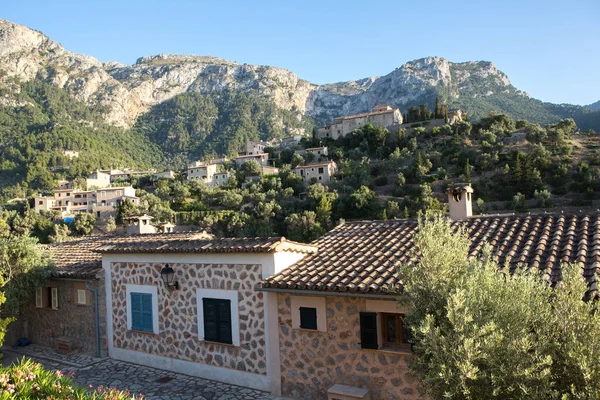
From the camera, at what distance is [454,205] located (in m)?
10.6

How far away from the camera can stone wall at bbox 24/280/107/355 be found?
12.2 metres

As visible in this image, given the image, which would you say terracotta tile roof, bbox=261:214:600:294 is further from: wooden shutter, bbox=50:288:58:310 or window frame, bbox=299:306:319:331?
wooden shutter, bbox=50:288:58:310

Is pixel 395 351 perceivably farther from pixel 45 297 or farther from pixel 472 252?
pixel 45 297

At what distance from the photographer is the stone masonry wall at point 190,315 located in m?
9.18

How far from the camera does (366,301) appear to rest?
306 inches

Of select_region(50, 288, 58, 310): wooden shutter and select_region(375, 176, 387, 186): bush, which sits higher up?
select_region(375, 176, 387, 186): bush

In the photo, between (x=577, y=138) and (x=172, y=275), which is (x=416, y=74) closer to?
(x=577, y=138)

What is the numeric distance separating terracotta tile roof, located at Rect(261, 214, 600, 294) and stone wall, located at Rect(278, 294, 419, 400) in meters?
0.50

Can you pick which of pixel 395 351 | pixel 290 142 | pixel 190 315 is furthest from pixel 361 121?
pixel 395 351

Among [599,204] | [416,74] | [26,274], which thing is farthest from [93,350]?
[416,74]

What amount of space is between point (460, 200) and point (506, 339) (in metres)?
6.53

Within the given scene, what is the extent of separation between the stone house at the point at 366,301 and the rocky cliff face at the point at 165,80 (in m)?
151

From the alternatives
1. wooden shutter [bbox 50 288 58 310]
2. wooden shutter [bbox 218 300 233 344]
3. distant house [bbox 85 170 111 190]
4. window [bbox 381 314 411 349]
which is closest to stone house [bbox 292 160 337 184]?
distant house [bbox 85 170 111 190]

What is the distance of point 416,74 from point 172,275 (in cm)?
18531
